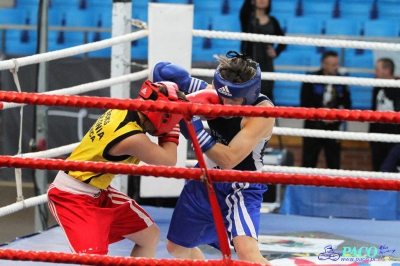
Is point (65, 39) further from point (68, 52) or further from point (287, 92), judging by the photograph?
point (68, 52)

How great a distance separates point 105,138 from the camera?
8.78 feet

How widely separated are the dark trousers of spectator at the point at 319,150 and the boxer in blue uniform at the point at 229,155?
10.2 ft

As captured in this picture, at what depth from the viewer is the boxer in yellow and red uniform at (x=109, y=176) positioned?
262 cm

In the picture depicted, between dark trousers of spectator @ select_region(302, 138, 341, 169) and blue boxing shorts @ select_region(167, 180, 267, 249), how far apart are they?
319cm

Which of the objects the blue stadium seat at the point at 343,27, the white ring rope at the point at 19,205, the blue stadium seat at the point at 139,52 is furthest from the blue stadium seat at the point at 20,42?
the white ring rope at the point at 19,205

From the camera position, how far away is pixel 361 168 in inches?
283

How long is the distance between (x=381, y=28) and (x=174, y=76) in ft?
16.6

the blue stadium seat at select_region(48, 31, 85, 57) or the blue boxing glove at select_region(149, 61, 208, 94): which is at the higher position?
the blue boxing glove at select_region(149, 61, 208, 94)

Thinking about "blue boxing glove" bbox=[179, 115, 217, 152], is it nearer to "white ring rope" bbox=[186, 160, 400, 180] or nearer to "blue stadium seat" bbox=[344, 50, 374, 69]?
"white ring rope" bbox=[186, 160, 400, 180]

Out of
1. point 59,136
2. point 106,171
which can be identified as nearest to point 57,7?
point 59,136

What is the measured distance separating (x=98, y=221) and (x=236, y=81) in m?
0.74

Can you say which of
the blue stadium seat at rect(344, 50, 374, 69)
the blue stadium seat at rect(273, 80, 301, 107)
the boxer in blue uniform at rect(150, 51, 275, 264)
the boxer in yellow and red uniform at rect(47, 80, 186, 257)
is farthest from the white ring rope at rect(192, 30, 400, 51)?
the blue stadium seat at rect(344, 50, 374, 69)

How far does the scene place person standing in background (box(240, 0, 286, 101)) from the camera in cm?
576

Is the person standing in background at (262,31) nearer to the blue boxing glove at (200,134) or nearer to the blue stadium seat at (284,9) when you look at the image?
the blue stadium seat at (284,9)
